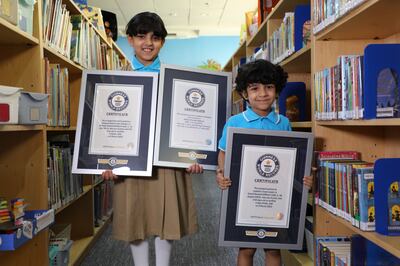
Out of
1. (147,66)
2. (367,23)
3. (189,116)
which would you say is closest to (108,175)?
(189,116)

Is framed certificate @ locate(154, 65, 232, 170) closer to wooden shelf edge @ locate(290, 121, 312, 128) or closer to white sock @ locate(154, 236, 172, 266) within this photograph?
white sock @ locate(154, 236, 172, 266)

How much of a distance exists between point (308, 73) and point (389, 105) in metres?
1.65

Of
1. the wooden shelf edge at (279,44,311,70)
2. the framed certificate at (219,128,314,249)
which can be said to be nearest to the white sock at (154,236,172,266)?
the framed certificate at (219,128,314,249)

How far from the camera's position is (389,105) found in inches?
53.6

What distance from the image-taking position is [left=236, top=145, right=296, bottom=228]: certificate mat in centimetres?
167

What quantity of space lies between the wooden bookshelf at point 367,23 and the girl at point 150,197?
82 cm

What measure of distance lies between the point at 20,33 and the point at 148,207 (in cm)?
96

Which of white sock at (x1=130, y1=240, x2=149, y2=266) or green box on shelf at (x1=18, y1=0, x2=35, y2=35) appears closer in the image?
green box on shelf at (x1=18, y1=0, x2=35, y2=35)

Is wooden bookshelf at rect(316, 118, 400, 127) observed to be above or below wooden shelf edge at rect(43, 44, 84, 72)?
below

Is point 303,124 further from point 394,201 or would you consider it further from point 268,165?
point 394,201

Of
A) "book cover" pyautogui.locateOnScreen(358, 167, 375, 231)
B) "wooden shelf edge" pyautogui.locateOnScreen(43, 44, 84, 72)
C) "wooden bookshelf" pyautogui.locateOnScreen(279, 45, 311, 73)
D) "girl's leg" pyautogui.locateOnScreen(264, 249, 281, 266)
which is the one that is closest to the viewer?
"book cover" pyautogui.locateOnScreen(358, 167, 375, 231)

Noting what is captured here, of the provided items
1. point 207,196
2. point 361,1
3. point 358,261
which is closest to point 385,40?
point 361,1

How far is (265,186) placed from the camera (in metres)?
1.68

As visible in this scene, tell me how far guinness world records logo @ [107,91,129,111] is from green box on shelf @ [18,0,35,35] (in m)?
0.51
